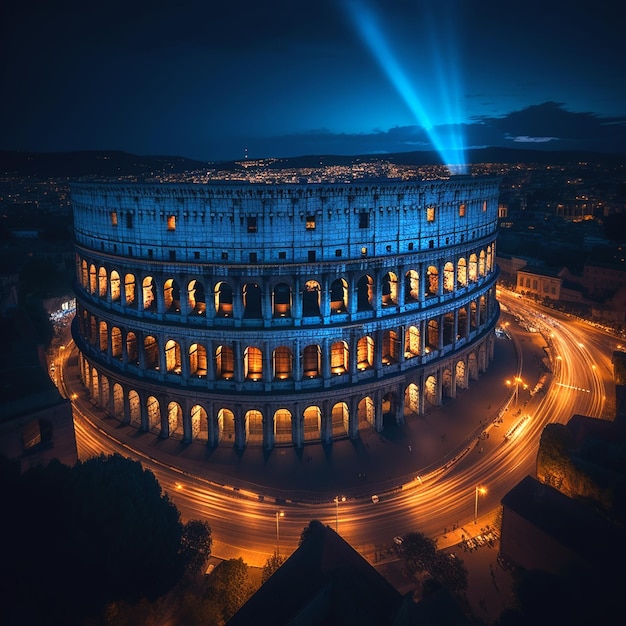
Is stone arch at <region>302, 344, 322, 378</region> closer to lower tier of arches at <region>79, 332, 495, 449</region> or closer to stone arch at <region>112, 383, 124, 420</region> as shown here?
lower tier of arches at <region>79, 332, 495, 449</region>

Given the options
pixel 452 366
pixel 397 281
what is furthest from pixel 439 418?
pixel 397 281

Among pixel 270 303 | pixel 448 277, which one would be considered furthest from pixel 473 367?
pixel 270 303

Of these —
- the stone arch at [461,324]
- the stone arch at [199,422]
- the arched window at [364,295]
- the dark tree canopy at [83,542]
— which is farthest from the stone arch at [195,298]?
the stone arch at [461,324]

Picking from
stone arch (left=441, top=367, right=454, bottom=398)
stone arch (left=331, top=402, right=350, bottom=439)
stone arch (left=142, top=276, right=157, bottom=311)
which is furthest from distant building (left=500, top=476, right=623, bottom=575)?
stone arch (left=142, top=276, right=157, bottom=311)

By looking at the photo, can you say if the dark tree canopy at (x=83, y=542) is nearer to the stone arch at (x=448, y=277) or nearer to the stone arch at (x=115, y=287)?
the stone arch at (x=115, y=287)

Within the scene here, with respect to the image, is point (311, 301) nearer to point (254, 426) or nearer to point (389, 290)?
point (389, 290)

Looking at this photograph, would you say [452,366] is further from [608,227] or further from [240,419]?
[608,227]
